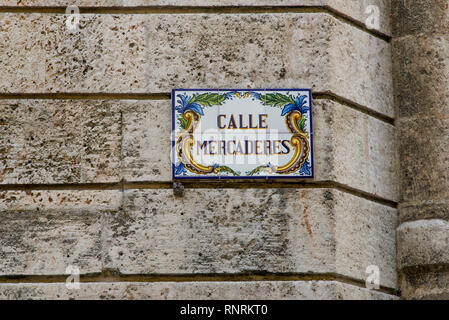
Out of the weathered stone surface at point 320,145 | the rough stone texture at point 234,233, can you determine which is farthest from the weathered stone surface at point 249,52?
the rough stone texture at point 234,233

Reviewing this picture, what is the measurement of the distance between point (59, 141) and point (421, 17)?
8.13ft

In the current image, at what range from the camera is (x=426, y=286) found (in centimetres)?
555

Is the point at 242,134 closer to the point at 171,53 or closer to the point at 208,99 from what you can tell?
the point at 208,99

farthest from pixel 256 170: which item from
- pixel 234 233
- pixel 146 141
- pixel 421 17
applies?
pixel 421 17

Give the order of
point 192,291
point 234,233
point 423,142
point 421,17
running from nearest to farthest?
point 192,291
point 234,233
point 423,142
point 421,17

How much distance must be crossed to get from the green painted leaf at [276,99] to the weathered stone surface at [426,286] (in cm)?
130

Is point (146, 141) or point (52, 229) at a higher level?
point (146, 141)

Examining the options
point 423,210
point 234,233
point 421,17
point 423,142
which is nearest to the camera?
point 234,233

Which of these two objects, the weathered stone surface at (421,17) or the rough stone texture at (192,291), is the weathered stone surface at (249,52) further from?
the rough stone texture at (192,291)

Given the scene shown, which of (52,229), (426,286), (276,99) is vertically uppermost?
(276,99)

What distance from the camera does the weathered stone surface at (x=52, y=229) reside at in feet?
17.3

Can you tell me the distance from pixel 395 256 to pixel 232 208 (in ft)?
3.67
